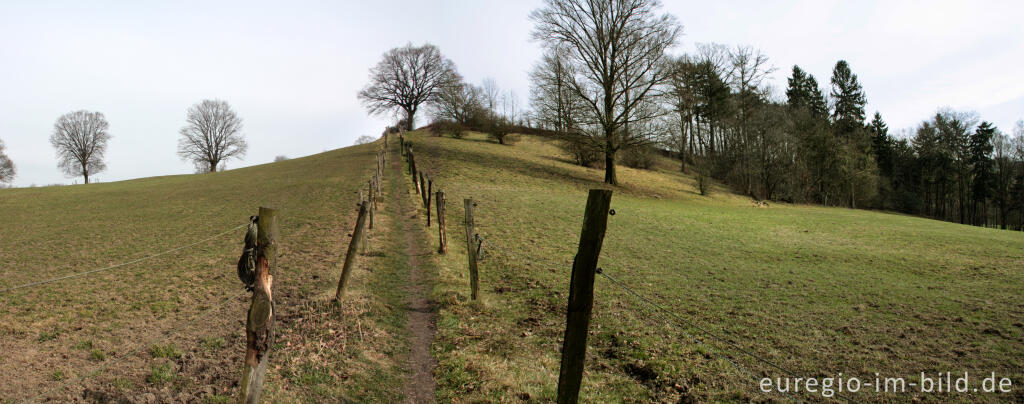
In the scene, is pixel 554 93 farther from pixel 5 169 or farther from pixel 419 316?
pixel 5 169

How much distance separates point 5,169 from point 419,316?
80.1 meters

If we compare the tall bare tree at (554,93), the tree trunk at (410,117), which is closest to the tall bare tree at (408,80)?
the tree trunk at (410,117)

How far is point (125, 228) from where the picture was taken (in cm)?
1620

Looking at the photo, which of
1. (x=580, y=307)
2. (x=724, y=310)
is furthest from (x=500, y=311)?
(x=580, y=307)

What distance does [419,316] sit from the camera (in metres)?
8.02

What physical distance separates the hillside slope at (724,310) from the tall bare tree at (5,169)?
7342 centimetres

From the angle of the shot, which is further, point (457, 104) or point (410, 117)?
point (410, 117)

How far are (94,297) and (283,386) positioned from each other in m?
5.73

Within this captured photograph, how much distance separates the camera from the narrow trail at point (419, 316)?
5629 mm

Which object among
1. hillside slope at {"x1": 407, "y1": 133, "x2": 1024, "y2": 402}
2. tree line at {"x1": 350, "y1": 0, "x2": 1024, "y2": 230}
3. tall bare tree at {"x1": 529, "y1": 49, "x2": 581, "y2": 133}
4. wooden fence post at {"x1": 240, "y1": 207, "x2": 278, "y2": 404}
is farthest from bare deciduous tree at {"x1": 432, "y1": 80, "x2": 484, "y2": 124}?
wooden fence post at {"x1": 240, "y1": 207, "x2": 278, "y2": 404}

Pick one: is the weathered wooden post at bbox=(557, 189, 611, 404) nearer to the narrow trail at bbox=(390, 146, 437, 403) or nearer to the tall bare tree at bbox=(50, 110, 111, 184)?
the narrow trail at bbox=(390, 146, 437, 403)

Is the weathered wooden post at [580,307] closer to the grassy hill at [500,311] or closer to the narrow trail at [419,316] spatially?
the grassy hill at [500,311]

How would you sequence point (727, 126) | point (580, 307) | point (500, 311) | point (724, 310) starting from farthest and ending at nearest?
point (727, 126), point (724, 310), point (500, 311), point (580, 307)

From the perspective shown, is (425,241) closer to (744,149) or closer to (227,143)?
(744,149)
